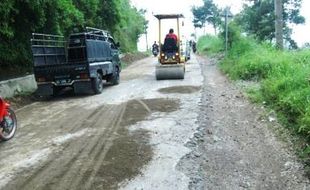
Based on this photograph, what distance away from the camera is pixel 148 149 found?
7.61 m

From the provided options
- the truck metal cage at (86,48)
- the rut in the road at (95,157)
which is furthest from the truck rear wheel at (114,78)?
the rut in the road at (95,157)

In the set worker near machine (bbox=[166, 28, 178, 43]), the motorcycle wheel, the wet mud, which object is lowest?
the wet mud

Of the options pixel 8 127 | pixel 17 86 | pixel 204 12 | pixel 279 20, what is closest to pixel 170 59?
pixel 279 20

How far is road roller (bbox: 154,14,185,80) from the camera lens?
17984 mm

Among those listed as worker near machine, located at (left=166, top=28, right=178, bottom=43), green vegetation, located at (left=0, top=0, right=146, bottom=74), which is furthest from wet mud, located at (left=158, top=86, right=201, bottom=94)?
green vegetation, located at (left=0, top=0, right=146, bottom=74)

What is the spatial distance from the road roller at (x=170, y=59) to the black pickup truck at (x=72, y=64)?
100 inches

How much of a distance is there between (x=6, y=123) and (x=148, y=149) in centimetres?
323

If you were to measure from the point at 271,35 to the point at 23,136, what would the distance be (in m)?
22.3

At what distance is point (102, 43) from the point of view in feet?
54.0

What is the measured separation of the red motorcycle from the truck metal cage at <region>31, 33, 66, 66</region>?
5456mm

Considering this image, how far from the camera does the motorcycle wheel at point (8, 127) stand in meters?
8.74

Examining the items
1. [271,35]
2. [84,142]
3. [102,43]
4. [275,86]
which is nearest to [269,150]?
[84,142]

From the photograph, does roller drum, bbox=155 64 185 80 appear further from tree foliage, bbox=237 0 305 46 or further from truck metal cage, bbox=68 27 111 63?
tree foliage, bbox=237 0 305 46

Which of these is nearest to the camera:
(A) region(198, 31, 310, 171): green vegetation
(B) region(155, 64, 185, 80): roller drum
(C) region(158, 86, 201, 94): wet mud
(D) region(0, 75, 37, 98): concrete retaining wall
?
(A) region(198, 31, 310, 171): green vegetation
